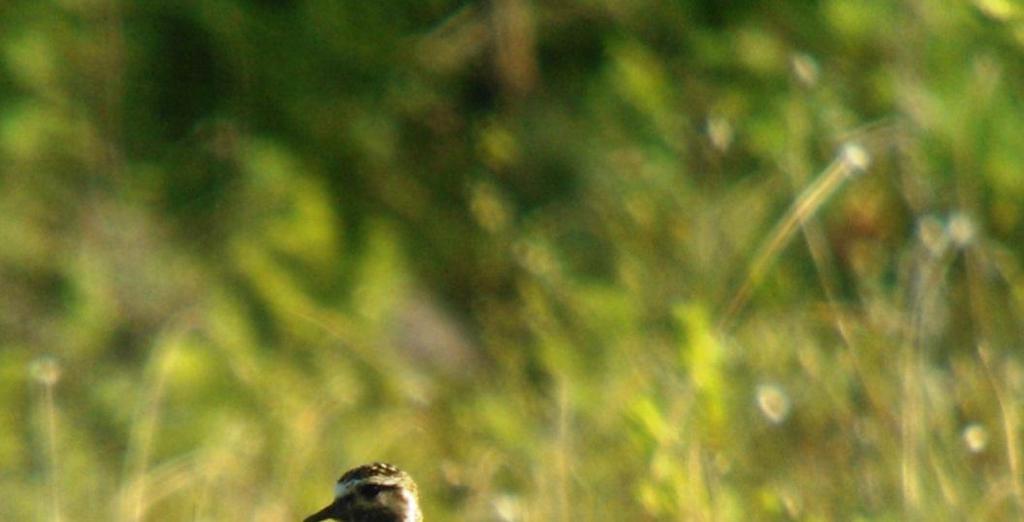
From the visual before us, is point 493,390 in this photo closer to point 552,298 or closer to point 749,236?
point 552,298

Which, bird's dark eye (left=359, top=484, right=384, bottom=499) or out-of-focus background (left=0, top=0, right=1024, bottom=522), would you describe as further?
out-of-focus background (left=0, top=0, right=1024, bottom=522)

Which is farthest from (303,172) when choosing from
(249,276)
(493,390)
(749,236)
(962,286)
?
(962,286)

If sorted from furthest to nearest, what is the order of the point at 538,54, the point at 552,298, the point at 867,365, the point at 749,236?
the point at 538,54 < the point at 552,298 < the point at 749,236 < the point at 867,365

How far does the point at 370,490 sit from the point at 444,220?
23.0 ft

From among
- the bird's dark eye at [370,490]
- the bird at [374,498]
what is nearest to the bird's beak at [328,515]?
the bird at [374,498]

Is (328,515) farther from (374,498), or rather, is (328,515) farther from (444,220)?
(444,220)

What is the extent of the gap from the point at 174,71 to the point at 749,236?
3196 millimetres

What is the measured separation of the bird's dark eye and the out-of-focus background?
59.4 inches

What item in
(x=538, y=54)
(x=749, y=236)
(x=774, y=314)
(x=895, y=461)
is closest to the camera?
(x=895, y=461)

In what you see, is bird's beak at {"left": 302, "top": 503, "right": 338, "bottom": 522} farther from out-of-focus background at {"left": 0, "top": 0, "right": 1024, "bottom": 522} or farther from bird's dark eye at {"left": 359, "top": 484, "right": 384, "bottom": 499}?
out-of-focus background at {"left": 0, "top": 0, "right": 1024, "bottom": 522}

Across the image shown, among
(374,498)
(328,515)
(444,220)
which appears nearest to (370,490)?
(374,498)

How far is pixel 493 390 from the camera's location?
45.1 ft

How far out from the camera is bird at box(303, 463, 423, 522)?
330 inches

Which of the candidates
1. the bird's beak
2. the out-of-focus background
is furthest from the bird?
the out-of-focus background
